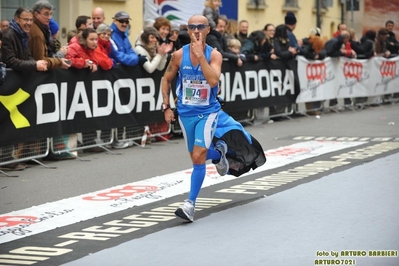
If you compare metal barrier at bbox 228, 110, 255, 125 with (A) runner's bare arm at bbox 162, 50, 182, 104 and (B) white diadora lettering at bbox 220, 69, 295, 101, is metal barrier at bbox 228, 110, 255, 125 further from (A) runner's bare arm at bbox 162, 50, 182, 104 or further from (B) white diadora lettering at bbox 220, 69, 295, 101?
(A) runner's bare arm at bbox 162, 50, 182, 104

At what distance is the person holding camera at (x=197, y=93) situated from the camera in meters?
9.09

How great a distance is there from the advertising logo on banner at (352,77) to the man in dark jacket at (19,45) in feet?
38.3

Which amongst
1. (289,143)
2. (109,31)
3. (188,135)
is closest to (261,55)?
(289,143)

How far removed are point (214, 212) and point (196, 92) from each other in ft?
3.86

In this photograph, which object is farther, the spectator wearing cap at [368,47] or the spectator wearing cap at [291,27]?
the spectator wearing cap at [368,47]

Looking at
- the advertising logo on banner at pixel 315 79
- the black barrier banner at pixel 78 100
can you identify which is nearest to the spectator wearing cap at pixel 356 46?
the advertising logo on banner at pixel 315 79

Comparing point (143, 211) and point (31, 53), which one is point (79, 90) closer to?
point (31, 53)

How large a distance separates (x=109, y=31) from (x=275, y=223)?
21.3 ft

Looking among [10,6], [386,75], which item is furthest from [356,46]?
[10,6]

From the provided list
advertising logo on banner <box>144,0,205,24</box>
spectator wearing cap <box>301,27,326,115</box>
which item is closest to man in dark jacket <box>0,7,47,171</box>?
spectator wearing cap <box>301,27,326,115</box>

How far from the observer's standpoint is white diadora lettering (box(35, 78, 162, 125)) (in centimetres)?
1293

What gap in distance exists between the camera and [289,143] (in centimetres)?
1580

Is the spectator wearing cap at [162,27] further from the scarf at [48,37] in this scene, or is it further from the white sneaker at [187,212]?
the white sneaker at [187,212]

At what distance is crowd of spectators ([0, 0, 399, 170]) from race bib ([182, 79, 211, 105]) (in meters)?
3.80
